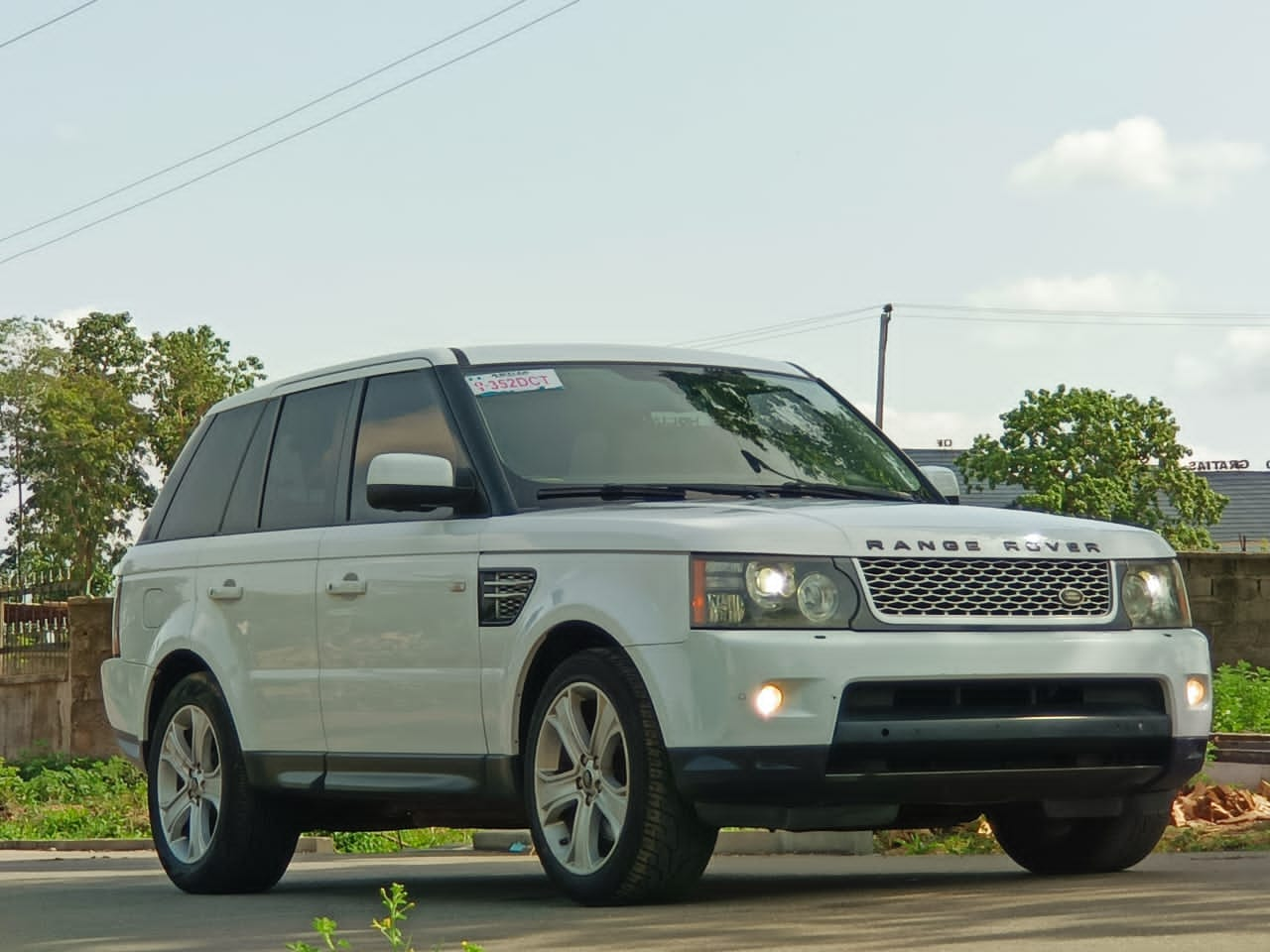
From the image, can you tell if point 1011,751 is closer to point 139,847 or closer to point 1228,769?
point 1228,769

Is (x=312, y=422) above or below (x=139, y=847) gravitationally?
above

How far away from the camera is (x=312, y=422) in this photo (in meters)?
9.48

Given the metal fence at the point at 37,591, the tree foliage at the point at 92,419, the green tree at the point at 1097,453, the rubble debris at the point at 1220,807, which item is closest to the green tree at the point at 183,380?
the tree foliage at the point at 92,419

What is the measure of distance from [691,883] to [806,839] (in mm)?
5183

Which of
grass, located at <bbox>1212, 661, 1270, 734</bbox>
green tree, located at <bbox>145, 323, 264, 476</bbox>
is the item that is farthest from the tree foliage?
grass, located at <bbox>1212, 661, 1270, 734</bbox>

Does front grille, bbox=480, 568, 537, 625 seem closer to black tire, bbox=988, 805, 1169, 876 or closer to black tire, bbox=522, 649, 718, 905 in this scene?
black tire, bbox=522, 649, 718, 905

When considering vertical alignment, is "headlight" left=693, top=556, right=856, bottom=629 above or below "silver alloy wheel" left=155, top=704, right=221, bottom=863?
above

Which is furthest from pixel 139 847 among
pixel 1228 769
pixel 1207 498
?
pixel 1207 498

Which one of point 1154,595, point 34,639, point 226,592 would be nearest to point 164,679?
point 226,592

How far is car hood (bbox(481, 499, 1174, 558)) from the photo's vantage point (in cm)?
713

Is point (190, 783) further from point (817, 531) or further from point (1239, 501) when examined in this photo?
point (1239, 501)

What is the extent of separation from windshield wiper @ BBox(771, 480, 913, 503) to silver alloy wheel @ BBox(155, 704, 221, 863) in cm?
273

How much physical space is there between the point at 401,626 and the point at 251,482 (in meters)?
1.72

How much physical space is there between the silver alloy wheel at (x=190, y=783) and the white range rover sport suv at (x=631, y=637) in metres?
0.02
